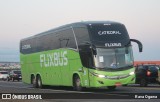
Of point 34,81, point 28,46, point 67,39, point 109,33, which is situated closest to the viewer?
point 109,33

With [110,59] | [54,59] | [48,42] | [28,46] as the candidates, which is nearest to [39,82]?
[28,46]

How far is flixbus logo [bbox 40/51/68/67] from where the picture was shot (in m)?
29.4

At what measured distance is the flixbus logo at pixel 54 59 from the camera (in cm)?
2938

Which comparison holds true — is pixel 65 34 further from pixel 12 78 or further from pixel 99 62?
pixel 12 78

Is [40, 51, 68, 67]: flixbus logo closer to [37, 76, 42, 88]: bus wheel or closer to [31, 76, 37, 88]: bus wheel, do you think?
[37, 76, 42, 88]: bus wheel

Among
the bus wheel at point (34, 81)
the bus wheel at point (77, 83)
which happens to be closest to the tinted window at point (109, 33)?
the bus wheel at point (77, 83)

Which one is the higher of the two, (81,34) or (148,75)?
(81,34)

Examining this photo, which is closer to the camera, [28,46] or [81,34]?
[81,34]

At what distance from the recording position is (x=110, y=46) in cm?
2594

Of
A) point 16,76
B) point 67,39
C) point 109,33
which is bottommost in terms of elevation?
point 16,76

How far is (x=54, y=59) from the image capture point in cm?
3106

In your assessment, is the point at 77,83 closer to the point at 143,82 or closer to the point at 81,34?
the point at 81,34

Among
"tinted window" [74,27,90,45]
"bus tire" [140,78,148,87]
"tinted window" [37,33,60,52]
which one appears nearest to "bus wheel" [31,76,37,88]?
"tinted window" [37,33,60,52]

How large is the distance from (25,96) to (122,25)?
11.9 m
